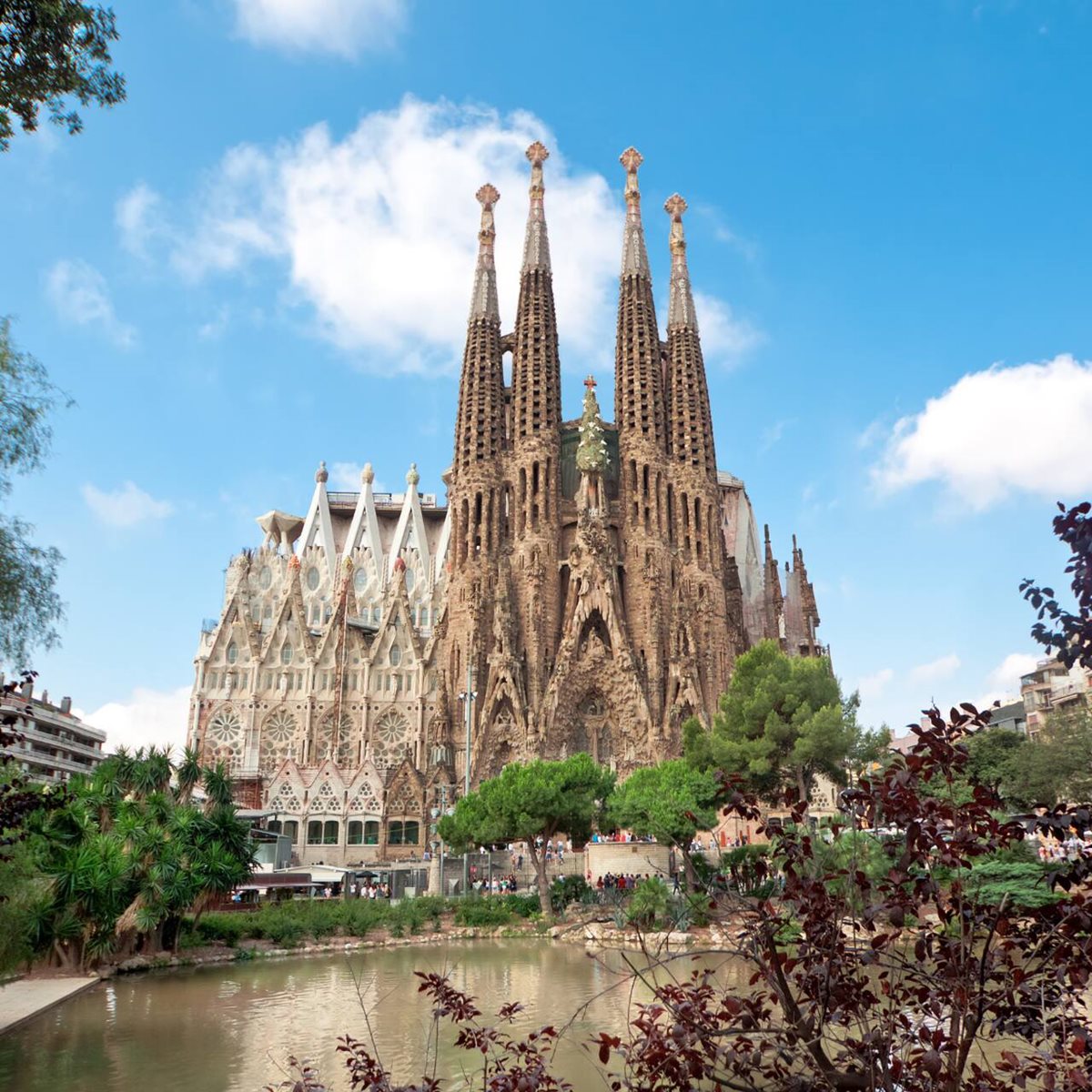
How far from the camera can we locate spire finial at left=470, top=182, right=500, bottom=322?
58.3 meters

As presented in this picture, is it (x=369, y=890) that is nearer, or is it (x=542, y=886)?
(x=542, y=886)

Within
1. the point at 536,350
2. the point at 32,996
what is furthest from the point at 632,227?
the point at 32,996

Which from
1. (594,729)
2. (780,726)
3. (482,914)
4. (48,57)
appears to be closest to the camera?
(48,57)

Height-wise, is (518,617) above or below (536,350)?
below

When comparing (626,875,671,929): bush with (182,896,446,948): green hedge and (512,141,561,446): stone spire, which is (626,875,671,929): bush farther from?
(512,141,561,446): stone spire

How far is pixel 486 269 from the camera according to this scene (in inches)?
2345

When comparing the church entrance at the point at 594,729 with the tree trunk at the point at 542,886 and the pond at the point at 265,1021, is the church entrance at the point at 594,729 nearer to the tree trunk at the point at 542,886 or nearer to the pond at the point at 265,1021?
the tree trunk at the point at 542,886

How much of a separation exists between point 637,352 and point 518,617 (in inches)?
658

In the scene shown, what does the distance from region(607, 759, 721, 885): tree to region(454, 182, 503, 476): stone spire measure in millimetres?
25435

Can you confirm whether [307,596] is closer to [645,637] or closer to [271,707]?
[271,707]

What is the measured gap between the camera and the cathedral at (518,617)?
1891 inches

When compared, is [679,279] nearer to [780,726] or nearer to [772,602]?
[772,602]

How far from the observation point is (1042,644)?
4461mm

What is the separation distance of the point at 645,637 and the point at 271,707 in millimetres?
20582
